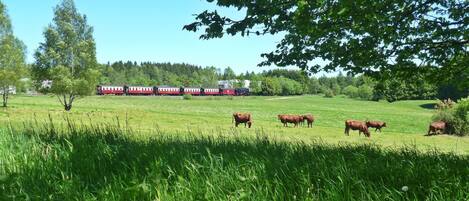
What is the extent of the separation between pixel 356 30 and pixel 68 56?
40.4 meters

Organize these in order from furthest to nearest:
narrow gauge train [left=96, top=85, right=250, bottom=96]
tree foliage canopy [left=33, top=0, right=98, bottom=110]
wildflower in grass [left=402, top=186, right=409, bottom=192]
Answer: narrow gauge train [left=96, top=85, right=250, bottom=96] → tree foliage canopy [left=33, top=0, right=98, bottom=110] → wildflower in grass [left=402, top=186, right=409, bottom=192]

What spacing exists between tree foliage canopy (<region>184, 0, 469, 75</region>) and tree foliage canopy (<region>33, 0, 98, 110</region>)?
3720 centimetres

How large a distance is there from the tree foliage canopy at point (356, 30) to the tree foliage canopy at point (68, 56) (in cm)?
3720

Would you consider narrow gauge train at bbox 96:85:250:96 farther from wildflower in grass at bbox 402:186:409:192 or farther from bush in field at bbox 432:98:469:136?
wildflower in grass at bbox 402:186:409:192

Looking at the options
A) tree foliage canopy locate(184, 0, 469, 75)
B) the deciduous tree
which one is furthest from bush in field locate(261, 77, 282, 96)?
tree foliage canopy locate(184, 0, 469, 75)

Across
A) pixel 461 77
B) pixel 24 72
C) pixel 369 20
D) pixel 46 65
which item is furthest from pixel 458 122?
pixel 24 72

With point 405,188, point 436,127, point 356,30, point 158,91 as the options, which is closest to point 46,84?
point 436,127

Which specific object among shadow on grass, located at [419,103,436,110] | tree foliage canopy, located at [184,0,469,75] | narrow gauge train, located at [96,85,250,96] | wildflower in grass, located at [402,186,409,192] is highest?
tree foliage canopy, located at [184,0,469,75]

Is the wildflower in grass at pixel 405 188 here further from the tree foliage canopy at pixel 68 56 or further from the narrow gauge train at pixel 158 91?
the narrow gauge train at pixel 158 91

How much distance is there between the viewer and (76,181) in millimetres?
5098

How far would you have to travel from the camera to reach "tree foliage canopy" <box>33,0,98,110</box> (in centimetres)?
4241

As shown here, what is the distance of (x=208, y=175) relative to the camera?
16.3ft

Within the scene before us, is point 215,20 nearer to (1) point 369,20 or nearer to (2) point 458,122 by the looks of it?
(1) point 369,20

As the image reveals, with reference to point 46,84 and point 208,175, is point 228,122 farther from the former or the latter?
point 208,175
